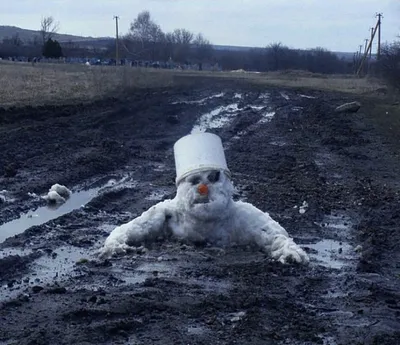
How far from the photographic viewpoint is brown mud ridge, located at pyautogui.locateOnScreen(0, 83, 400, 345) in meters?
7.18

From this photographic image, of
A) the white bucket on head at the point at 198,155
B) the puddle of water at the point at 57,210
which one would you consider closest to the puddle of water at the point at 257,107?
the puddle of water at the point at 57,210

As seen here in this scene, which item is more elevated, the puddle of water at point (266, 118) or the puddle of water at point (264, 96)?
the puddle of water at point (266, 118)

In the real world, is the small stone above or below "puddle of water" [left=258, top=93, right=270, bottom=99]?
above

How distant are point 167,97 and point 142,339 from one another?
33.2 meters

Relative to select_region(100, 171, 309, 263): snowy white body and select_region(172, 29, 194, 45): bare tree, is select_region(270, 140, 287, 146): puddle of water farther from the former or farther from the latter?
select_region(172, 29, 194, 45): bare tree

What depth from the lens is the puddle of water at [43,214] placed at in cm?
1142

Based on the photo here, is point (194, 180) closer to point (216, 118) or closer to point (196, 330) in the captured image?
point (196, 330)

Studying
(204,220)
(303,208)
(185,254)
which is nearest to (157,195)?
(303,208)

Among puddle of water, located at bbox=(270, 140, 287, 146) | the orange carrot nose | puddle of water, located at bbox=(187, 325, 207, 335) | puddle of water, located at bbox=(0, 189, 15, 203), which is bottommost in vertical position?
puddle of water, located at bbox=(270, 140, 287, 146)

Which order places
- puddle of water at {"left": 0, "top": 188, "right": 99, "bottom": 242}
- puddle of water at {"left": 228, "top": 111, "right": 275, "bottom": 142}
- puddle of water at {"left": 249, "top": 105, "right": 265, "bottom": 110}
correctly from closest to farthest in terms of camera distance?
puddle of water at {"left": 0, "top": 188, "right": 99, "bottom": 242} < puddle of water at {"left": 228, "top": 111, "right": 275, "bottom": 142} < puddle of water at {"left": 249, "top": 105, "right": 265, "bottom": 110}

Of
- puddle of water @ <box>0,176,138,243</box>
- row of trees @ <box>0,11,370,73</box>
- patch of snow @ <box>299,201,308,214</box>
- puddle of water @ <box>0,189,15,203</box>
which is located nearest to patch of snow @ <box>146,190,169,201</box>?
puddle of water @ <box>0,176,138,243</box>

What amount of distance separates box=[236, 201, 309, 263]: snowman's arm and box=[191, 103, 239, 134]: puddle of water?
632 inches

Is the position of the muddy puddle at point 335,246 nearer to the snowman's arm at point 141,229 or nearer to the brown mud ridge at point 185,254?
the brown mud ridge at point 185,254

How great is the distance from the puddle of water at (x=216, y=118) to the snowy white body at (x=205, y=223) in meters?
16.0
